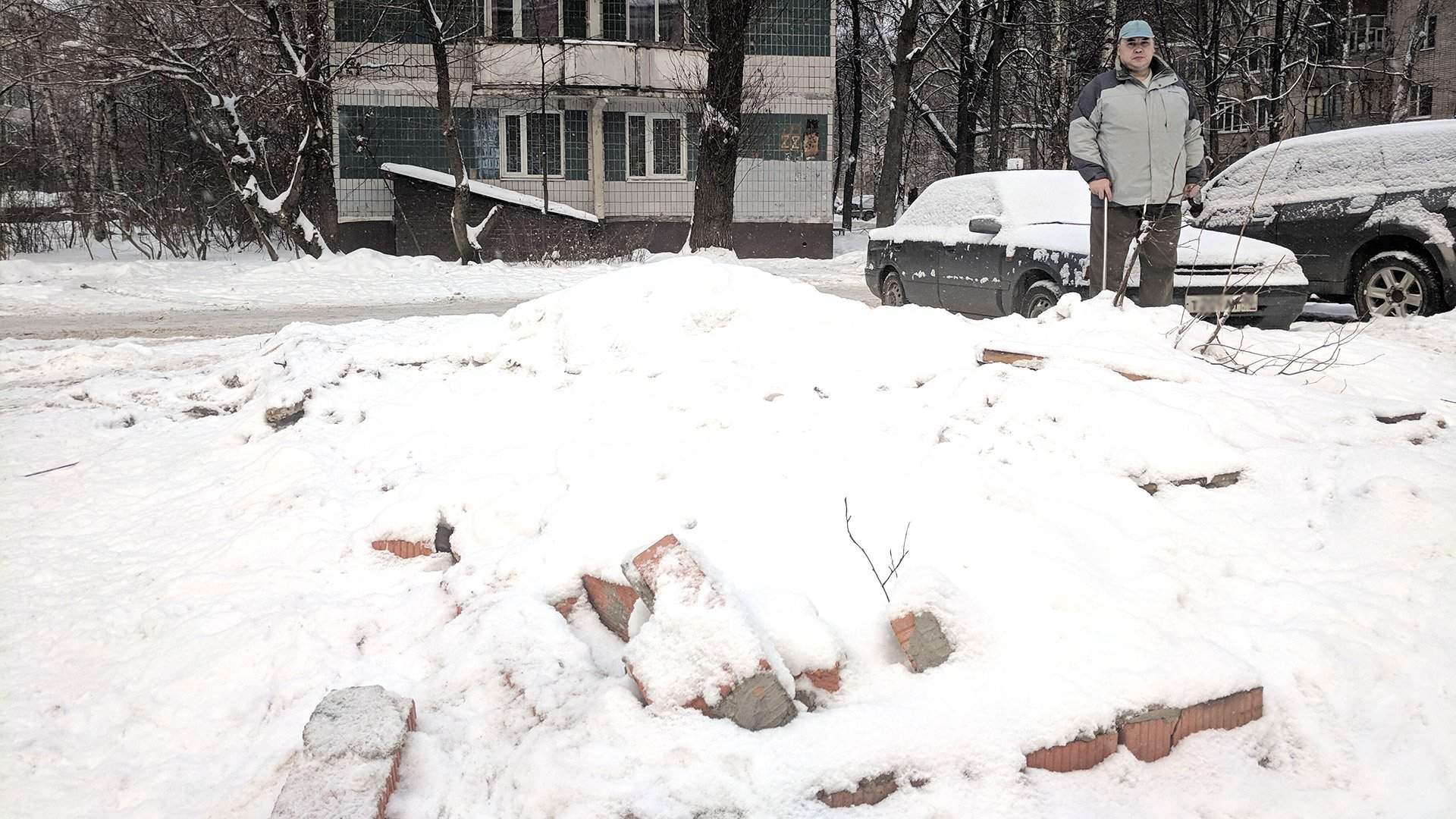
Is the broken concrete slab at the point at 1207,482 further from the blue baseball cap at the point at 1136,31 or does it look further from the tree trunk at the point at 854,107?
the tree trunk at the point at 854,107

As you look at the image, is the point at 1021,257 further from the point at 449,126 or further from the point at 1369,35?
the point at 1369,35

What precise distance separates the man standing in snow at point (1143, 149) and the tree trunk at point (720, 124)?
15024mm

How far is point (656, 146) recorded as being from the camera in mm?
25703

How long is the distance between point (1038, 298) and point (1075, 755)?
642 cm

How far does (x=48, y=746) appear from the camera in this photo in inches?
114

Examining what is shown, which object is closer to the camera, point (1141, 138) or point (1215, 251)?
point (1141, 138)

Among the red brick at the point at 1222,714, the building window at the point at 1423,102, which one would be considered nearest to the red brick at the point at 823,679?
the red brick at the point at 1222,714

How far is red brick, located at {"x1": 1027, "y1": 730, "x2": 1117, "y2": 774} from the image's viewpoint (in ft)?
8.20

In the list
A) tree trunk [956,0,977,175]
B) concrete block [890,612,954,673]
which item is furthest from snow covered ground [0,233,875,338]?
concrete block [890,612,954,673]

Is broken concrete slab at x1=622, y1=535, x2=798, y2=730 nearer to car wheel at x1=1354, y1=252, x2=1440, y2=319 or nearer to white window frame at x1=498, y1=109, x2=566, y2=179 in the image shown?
car wheel at x1=1354, y1=252, x2=1440, y2=319

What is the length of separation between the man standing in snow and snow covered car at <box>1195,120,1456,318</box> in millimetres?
2907

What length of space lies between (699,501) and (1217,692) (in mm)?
1680

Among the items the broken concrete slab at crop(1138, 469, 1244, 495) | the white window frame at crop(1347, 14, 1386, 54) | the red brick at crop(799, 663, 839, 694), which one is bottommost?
the red brick at crop(799, 663, 839, 694)

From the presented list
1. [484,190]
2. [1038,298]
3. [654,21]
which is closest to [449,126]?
[484,190]
